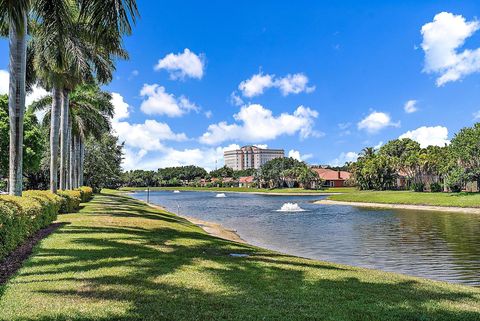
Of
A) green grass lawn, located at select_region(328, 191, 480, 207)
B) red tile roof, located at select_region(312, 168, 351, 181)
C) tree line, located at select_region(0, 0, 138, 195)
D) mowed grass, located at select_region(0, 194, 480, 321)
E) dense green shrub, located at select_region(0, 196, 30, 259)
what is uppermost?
tree line, located at select_region(0, 0, 138, 195)

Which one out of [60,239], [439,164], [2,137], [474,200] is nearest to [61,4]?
[60,239]

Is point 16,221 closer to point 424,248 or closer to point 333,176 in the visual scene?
point 424,248

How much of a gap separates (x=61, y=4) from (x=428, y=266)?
60.9 feet

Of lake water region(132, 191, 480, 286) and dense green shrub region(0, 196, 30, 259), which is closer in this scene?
dense green shrub region(0, 196, 30, 259)

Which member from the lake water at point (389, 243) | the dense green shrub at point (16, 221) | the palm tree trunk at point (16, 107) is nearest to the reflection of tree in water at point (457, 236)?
the lake water at point (389, 243)

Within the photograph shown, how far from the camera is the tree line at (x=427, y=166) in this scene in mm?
64938

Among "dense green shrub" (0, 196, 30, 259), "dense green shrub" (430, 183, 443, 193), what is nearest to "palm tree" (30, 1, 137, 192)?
"dense green shrub" (0, 196, 30, 259)

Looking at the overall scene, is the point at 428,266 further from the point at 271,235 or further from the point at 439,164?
the point at 439,164

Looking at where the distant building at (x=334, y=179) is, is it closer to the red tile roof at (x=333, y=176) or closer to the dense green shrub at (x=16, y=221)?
the red tile roof at (x=333, y=176)

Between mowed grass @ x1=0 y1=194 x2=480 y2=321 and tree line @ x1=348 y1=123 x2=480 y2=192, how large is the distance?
6145 cm

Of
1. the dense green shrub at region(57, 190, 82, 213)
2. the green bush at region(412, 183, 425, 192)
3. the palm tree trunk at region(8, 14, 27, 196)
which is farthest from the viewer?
the green bush at region(412, 183, 425, 192)

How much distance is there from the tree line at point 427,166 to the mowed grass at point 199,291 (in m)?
61.4

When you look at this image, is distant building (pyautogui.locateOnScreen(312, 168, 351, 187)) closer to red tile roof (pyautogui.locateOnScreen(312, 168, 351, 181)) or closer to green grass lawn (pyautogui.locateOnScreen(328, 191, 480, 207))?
red tile roof (pyautogui.locateOnScreen(312, 168, 351, 181))

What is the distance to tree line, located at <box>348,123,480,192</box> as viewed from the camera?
64.9 metres
